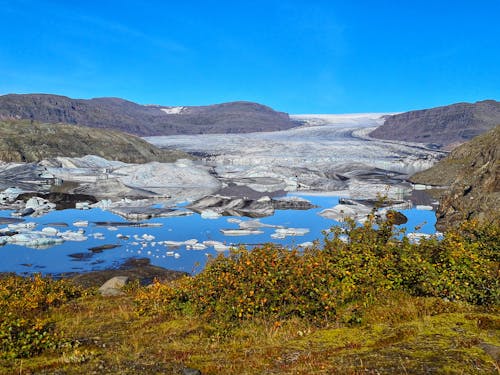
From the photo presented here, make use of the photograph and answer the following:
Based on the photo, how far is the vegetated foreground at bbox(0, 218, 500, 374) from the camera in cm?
421

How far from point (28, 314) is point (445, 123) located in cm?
11244

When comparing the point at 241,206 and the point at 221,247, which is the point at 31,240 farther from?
the point at 241,206

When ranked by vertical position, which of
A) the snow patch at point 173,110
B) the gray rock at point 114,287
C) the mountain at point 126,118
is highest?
the snow patch at point 173,110

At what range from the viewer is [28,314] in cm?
740

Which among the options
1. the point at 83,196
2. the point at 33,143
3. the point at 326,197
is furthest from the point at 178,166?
the point at 33,143

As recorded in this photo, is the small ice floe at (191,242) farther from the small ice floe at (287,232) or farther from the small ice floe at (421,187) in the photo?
the small ice floe at (421,187)

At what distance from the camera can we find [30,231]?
56.4ft

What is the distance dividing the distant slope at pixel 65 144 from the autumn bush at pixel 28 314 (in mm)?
35233

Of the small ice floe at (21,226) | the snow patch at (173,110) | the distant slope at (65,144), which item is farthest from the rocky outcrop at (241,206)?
the snow patch at (173,110)

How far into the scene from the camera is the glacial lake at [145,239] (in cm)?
1374

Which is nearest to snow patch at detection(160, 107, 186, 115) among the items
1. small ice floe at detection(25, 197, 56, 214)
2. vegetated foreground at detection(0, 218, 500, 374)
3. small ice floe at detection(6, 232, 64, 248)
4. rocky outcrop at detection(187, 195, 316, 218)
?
small ice floe at detection(25, 197, 56, 214)

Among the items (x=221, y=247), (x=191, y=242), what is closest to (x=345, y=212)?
(x=221, y=247)

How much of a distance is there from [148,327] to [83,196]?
22.6m

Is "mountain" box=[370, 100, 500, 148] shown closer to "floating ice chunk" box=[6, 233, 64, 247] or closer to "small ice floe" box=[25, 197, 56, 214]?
"small ice floe" box=[25, 197, 56, 214]
